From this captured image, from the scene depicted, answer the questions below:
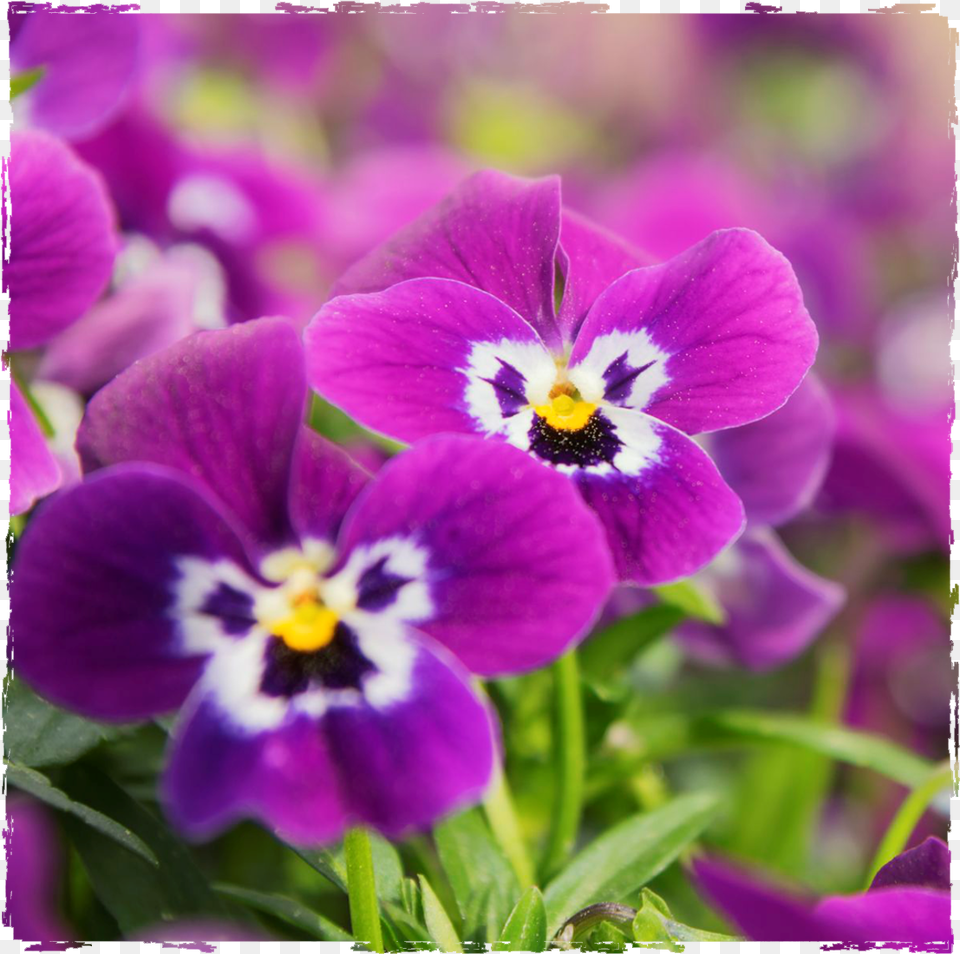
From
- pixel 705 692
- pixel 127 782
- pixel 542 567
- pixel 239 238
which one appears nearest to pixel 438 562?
pixel 542 567

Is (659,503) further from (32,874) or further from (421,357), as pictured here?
(32,874)

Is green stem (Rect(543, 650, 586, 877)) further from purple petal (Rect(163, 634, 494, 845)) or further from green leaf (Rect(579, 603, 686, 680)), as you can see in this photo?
purple petal (Rect(163, 634, 494, 845))

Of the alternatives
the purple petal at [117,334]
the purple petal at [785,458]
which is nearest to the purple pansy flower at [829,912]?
the purple petal at [785,458]

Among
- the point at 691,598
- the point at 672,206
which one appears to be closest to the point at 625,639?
the point at 691,598

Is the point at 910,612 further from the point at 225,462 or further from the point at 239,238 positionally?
the point at 225,462

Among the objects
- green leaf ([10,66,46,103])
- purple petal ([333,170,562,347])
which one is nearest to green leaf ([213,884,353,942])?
purple petal ([333,170,562,347])
